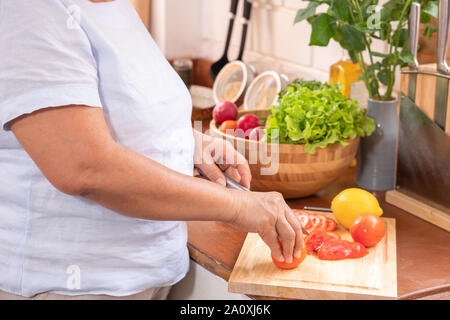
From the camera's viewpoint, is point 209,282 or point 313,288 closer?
point 313,288

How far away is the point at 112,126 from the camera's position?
855 mm

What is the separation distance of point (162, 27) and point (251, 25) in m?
0.38

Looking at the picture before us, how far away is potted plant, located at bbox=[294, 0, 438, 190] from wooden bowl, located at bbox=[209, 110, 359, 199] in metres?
0.08

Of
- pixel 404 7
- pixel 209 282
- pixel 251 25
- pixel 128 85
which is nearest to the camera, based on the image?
pixel 128 85

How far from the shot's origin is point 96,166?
2.48ft

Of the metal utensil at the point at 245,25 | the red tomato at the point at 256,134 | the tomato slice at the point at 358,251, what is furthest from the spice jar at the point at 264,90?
the tomato slice at the point at 358,251

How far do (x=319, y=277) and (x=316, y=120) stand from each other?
377 millimetres

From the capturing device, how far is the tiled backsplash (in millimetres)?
1881

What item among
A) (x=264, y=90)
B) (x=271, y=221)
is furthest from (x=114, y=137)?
(x=264, y=90)

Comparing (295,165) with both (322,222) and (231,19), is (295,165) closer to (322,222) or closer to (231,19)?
(322,222)

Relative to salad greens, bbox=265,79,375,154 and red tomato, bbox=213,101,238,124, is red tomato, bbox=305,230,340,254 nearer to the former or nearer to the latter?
salad greens, bbox=265,79,375,154

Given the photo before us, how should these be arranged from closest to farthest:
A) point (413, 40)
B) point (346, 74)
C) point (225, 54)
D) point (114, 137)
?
point (114, 137) < point (413, 40) < point (346, 74) < point (225, 54)
